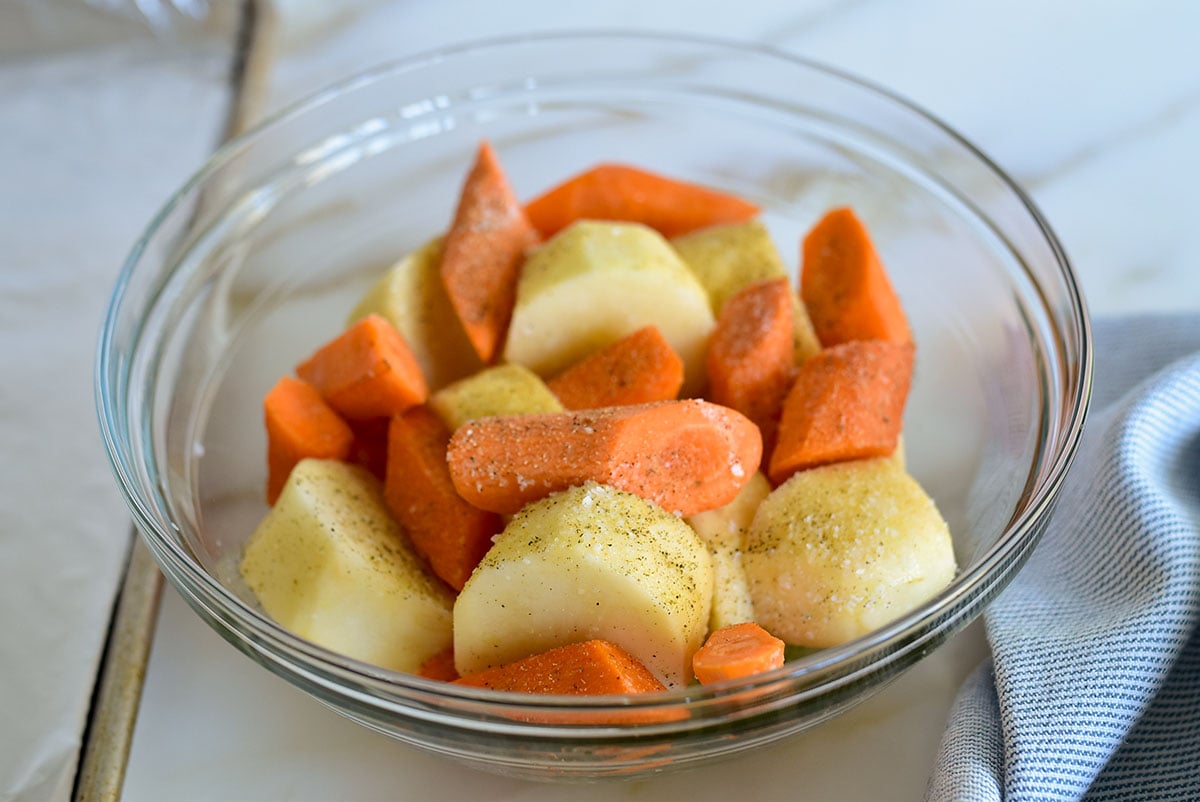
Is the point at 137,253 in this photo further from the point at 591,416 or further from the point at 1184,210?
the point at 1184,210

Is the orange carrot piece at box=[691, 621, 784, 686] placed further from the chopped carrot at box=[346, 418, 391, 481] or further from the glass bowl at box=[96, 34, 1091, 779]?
the chopped carrot at box=[346, 418, 391, 481]

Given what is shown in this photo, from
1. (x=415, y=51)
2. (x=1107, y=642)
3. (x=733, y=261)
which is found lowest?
(x=1107, y=642)

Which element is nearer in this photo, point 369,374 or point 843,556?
point 843,556

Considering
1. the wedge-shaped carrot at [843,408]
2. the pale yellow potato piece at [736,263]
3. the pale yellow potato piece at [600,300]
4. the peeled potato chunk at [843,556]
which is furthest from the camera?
the pale yellow potato piece at [736,263]

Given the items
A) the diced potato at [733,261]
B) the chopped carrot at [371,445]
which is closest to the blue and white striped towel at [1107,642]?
the diced potato at [733,261]

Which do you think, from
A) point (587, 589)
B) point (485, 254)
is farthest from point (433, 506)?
point (485, 254)

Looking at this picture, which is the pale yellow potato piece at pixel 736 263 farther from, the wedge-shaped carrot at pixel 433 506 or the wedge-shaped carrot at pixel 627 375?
the wedge-shaped carrot at pixel 433 506

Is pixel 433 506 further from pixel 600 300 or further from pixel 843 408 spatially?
pixel 843 408
